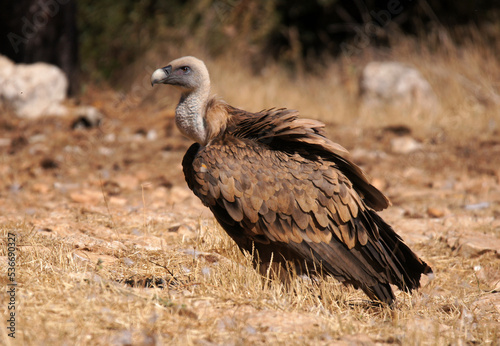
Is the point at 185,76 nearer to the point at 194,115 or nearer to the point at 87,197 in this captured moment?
the point at 194,115

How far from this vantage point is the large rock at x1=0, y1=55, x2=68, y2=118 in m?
8.94

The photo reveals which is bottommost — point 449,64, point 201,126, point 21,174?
point 21,174

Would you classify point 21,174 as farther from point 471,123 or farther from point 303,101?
point 471,123

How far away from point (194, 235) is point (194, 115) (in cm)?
124

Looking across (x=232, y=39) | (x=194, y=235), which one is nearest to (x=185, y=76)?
(x=194, y=235)

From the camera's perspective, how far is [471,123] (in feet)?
31.5

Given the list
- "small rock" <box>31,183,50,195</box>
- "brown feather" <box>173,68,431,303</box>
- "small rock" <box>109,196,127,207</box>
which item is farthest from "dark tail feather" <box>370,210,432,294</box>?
"small rock" <box>31,183,50,195</box>

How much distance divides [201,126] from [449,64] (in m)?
8.14

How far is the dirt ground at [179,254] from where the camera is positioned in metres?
3.20

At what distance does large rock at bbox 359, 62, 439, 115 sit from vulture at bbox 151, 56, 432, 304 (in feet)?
21.4

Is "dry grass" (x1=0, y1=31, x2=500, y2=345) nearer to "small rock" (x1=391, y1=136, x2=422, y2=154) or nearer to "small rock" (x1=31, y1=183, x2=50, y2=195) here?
"small rock" (x1=31, y1=183, x2=50, y2=195)

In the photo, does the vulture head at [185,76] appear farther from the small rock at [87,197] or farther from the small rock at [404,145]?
the small rock at [404,145]

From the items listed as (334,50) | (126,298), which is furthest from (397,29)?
(126,298)

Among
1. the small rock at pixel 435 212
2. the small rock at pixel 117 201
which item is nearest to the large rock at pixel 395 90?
the small rock at pixel 435 212
